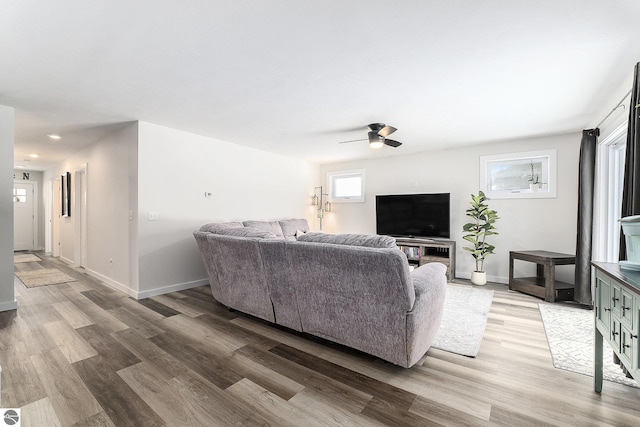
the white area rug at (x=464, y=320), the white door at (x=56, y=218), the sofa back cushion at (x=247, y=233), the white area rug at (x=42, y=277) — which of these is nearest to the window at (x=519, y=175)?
the white area rug at (x=464, y=320)

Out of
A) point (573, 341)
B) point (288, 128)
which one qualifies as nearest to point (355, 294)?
point (573, 341)

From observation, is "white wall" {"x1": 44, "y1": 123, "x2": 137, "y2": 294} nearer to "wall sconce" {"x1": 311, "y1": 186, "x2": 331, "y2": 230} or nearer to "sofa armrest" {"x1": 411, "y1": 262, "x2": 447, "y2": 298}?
"sofa armrest" {"x1": 411, "y1": 262, "x2": 447, "y2": 298}

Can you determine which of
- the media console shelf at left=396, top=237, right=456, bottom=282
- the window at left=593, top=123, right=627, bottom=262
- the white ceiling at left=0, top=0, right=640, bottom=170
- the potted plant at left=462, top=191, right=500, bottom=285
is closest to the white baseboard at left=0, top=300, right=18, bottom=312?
the white ceiling at left=0, top=0, right=640, bottom=170

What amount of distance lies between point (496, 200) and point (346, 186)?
3.16 meters

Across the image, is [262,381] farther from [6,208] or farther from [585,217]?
[585,217]

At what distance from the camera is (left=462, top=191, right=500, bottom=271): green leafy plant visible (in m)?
4.55

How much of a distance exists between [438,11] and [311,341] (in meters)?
2.66

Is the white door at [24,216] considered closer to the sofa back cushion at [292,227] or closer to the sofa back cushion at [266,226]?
the sofa back cushion at [266,226]

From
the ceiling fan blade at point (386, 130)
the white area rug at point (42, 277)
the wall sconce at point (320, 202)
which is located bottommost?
the white area rug at point (42, 277)

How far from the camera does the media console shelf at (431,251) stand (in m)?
4.84

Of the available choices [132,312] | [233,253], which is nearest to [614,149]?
[233,253]

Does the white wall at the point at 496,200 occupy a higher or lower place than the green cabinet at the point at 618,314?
higher

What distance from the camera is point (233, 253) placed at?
2855 millimetres

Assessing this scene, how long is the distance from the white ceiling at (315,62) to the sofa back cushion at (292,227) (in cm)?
236
